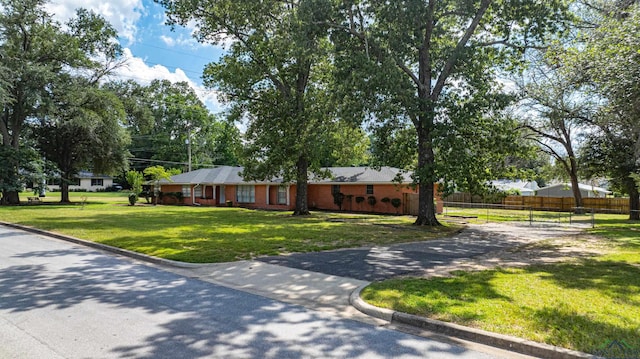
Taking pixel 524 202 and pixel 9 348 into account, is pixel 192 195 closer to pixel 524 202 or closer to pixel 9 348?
pixel 524 202

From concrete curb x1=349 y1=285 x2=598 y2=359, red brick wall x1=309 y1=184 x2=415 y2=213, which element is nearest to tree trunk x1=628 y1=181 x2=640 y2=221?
red brick wall x1=309 y1=184 x2=415 y2=213

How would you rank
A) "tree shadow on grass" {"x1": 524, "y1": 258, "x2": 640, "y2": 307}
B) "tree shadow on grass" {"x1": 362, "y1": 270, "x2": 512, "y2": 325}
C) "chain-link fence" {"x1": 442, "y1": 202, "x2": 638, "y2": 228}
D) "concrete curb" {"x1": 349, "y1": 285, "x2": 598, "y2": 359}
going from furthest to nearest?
A: "chain-link fence" {"x1": 442, "y1": 202, "x2": 638, "y2": 228}, "tree shadow on grass" {"x1": 524, "y1": 258, "x2": 640, "y2": 307}, "tree shadow on grass" {"x1": 362, "y1": 270, "x2": 512, "y2": 325}, "concrete curb" {"x1": 349, "y1": 285, "x2": 598, "y2": 359}

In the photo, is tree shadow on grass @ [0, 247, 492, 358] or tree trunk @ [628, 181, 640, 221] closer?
tree shadow on grass @ [0, 247, 492, 358]

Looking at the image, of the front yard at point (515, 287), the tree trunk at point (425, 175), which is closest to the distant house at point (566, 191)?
the tree trunk at point (425, 175)

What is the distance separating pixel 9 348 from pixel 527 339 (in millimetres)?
5734

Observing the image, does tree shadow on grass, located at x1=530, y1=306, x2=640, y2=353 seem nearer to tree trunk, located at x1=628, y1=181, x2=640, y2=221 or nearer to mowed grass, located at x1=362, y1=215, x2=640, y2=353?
mowed grass, located at x1=362, y1=215, x2=640, y2=353

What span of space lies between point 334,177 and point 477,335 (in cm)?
2739

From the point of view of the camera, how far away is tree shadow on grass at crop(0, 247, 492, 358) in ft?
15.2

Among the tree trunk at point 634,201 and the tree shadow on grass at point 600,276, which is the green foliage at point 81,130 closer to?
the tree shadow on grass at point 600,276

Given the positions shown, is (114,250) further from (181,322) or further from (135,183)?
(135,183)

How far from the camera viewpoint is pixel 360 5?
18516 millimetres

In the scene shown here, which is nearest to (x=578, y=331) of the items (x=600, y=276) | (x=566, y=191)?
(x=600, y=276)

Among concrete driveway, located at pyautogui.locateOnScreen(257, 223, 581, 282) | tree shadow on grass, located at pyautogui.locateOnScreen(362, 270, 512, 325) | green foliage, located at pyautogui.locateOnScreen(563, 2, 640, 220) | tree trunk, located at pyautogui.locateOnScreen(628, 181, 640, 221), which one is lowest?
concrete driveway, located at pyautogui.locateOnScreen(257, 223, 581, 282)

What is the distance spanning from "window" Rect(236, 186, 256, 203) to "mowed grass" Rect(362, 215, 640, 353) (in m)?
28.7
